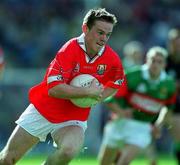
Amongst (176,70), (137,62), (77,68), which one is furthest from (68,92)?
(137,62)

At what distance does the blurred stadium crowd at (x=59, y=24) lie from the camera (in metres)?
18.9

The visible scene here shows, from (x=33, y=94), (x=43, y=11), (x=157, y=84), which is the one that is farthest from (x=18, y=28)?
(x=33, y=94)

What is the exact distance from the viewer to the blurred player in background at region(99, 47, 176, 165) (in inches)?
416

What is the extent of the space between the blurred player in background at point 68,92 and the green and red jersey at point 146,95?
2.77 meters

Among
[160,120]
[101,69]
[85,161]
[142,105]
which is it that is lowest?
[85,161]

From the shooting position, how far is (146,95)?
425 inches

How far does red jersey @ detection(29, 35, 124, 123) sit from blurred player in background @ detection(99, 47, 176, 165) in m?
2.68

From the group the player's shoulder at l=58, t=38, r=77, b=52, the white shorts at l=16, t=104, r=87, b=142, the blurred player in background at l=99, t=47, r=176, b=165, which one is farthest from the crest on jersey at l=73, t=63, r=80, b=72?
the blurred player in background at l=99, t=47, r=176, b=165

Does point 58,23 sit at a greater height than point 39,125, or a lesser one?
lesser

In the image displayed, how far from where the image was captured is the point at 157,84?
35.6 ft

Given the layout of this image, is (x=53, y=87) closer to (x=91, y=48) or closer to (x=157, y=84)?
(x=91, y=48)

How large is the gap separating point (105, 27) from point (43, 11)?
41.0 feet

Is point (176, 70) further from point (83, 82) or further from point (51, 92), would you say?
point (51, 92)

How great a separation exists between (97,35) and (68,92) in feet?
2.07
